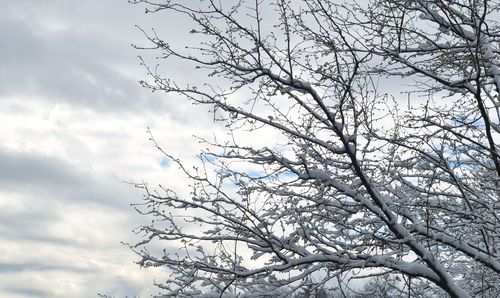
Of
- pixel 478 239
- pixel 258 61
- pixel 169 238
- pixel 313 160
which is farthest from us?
pixel 478 239

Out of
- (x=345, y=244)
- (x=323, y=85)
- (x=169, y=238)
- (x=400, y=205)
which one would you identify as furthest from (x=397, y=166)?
(x=169, y=238)

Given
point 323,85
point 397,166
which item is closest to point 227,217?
point 323,85

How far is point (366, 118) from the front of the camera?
5000 millimetres

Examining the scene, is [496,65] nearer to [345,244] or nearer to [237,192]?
[345,244]

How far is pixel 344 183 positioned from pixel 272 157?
839 mm

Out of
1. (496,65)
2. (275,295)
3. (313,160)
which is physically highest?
(496,65)

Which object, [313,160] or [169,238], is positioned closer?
[169,238]

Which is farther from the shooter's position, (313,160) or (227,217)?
(313,160)

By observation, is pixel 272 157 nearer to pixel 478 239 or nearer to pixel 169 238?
pixel 169 238

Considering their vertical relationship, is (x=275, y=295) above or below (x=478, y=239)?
below

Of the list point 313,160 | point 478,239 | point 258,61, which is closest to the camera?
point 258,61

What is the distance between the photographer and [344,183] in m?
5.59

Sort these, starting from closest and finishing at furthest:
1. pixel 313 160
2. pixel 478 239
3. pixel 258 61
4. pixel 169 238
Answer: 1. pixel 258 61
2. pixel 169 238
3. pixel 313 160
4. pixel 478 239

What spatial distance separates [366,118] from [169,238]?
7.27 feet
